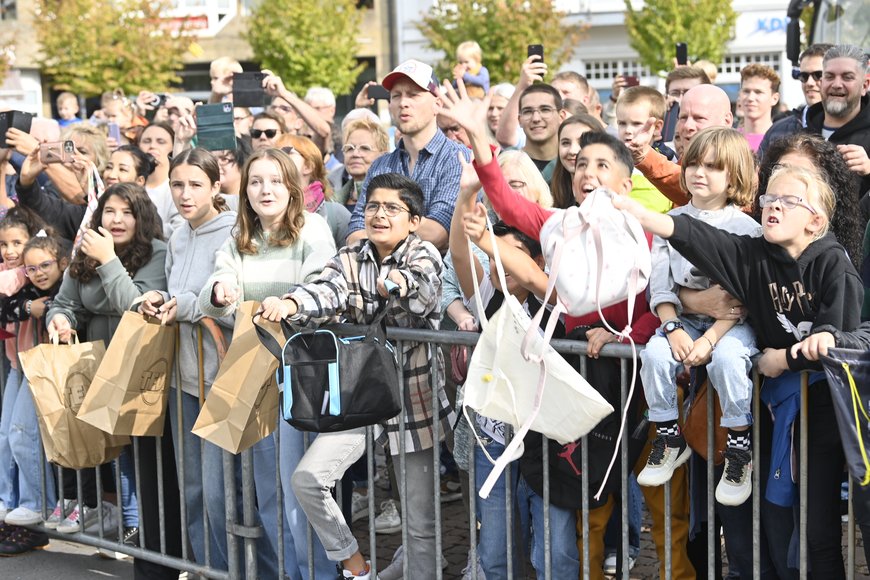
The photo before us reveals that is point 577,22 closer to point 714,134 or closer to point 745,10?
point 745,10

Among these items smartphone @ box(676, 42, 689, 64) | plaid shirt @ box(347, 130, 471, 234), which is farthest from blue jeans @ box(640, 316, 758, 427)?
smartphone @ box(676, 42, 689, 64)

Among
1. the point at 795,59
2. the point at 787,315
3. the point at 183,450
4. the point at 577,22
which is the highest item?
the point at 577,22

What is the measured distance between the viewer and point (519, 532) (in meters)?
4.98

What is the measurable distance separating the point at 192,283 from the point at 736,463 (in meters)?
2.83

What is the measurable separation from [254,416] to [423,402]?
742 mm

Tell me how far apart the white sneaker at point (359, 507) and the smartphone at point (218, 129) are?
223cm

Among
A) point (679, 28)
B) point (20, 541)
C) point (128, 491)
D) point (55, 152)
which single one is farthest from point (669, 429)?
point (679, 28)

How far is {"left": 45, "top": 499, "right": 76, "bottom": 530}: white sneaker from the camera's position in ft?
20.9

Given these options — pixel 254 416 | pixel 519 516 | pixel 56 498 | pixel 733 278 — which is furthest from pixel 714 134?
pixel 56 498

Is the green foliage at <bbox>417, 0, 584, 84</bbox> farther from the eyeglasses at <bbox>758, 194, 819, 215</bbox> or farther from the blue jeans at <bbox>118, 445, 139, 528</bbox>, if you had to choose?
the eyeglasses at <bbox>758, 194, 819, 215</bbox>

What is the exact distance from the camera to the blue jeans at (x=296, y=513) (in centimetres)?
520

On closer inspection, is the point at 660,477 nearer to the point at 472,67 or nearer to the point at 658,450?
the point at 658,450

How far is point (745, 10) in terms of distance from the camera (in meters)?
38.2

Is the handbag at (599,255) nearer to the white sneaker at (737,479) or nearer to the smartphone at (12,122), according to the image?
the white sneaker at (737,479)
